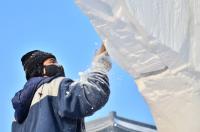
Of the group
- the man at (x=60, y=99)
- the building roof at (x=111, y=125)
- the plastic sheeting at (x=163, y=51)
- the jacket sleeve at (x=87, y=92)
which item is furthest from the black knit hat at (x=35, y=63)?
the building roof at (x=111, y=125)

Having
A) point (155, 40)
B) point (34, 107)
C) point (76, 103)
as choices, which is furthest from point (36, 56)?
point (155, 40)

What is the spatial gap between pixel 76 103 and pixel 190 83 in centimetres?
53

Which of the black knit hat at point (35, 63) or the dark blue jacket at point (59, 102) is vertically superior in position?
the black knit hat at point (35, 63)

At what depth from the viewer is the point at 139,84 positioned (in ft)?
5.64

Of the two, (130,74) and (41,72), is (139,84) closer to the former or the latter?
(130,74)

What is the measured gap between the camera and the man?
1986 millimetres

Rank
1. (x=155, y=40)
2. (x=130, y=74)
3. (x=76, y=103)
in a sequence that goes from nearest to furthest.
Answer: (x=155, y=40) → (x=130, y=74) → (x=76, y=103)

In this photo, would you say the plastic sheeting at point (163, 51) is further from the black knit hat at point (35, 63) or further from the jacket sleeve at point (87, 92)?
the black knit hat at point (35, 63)

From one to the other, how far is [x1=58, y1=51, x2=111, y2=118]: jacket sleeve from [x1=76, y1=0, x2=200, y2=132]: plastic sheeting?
0.31 metres

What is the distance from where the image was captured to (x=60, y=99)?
2057 mm

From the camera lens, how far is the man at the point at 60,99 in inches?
78.2

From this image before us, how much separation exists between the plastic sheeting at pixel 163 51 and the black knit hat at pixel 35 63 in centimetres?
69

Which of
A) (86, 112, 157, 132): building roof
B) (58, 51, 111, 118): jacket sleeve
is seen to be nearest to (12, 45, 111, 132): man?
(58, 51, 111, 118): jacket sleeve

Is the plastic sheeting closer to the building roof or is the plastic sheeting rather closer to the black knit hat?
the black knit hat
